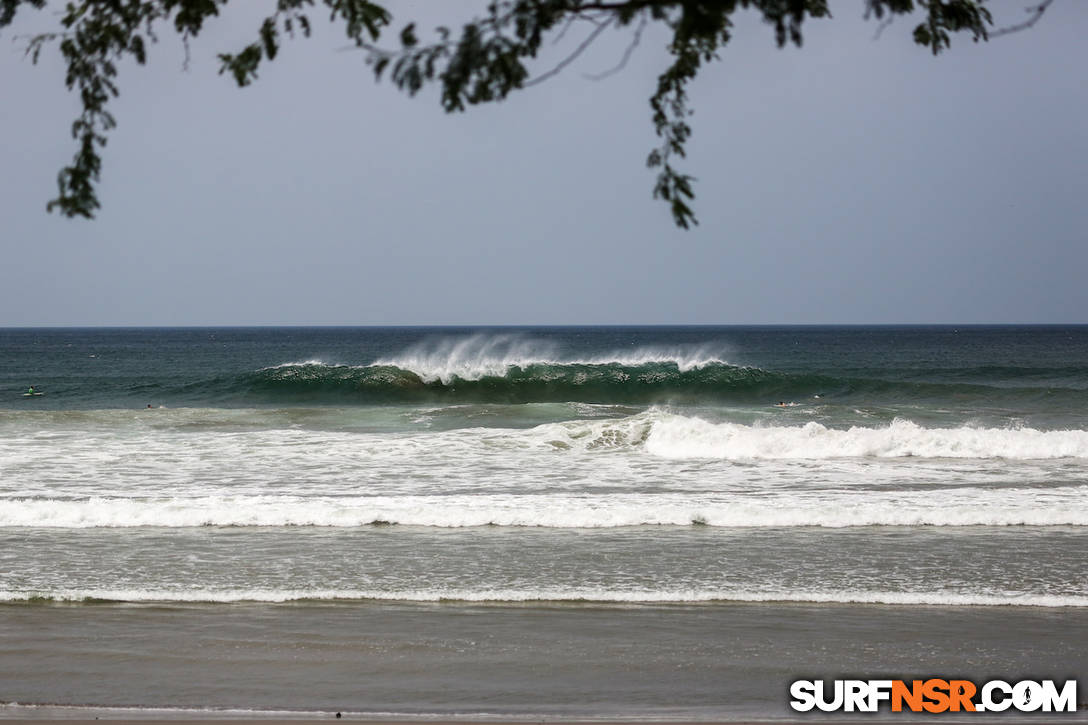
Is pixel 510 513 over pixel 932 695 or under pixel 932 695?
over

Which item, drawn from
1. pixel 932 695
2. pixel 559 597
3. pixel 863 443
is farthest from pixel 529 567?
pixel 863 443

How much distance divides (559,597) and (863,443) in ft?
36.2

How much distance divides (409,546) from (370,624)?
103 inches

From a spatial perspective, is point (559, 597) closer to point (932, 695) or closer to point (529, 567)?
point (529, 567)

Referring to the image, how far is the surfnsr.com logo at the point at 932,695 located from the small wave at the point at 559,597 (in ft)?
5.97

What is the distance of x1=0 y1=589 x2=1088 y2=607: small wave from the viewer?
→ 7.61m

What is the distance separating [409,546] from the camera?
9.61m

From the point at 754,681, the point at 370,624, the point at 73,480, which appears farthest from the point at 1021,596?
the point at 73,480

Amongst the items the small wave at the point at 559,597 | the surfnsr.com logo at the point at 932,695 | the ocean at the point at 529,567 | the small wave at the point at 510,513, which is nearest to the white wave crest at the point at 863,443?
the ocean at the point at 529,567

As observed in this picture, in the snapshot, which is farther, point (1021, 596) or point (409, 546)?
point (409, 546)

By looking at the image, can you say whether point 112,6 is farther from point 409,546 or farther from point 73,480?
point 73,480

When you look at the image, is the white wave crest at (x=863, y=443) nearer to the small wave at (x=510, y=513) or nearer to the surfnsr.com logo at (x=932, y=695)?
the small wave at (x=510, y=513)

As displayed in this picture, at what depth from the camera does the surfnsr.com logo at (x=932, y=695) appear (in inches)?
214

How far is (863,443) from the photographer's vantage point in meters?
17.4
